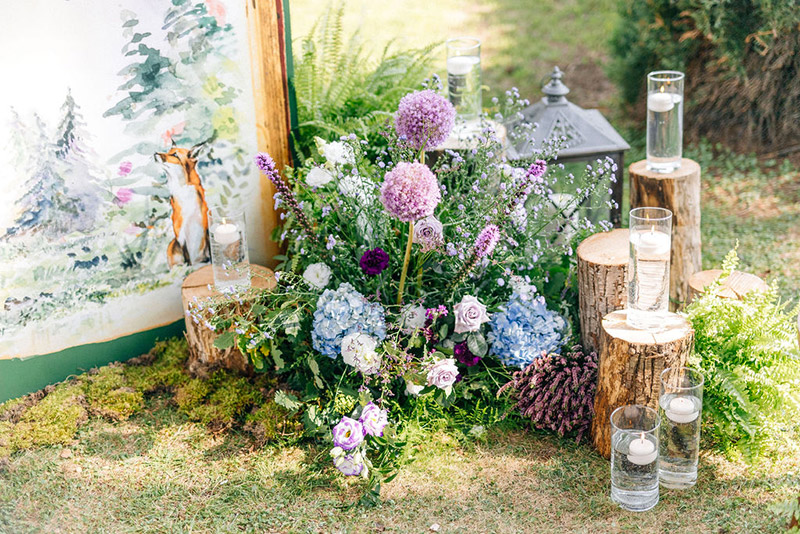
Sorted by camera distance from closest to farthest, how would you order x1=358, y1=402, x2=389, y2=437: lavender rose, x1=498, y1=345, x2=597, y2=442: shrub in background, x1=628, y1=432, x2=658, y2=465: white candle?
x1=628, y1=432, x2=658, y2=465: white candle → x1=358, y1=402, x2=389, y2=437: lavender rose → x1=498, y1=345, x2=597, y2=442: shrub in background

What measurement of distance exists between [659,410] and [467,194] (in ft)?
4.22

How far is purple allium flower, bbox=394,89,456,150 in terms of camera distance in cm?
323

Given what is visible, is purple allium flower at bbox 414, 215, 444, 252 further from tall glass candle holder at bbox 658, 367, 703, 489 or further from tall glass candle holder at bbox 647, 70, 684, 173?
tall glass candle holder at bbox 647, 70, 684, 173

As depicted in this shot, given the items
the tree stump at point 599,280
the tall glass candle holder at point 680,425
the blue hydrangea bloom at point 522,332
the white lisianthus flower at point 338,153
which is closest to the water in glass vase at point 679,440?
the tall glass candle holder at point 680,425

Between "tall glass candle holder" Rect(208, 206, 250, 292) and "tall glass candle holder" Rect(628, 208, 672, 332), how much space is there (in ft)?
5.61

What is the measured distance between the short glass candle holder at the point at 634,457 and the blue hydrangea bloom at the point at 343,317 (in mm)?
1027

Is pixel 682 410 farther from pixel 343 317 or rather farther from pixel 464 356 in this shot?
pixel 343 317

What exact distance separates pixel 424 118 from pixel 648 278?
3.47ft

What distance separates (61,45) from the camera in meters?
3.62

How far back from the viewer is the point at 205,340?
3.94 m

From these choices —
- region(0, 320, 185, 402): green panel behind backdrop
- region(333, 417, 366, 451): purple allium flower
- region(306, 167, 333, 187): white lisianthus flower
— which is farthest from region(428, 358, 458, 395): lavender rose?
region(0, 320, 185, 402): green panel behind backdrop

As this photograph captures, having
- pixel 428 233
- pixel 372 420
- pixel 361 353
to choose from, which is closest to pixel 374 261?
pixel 428 233

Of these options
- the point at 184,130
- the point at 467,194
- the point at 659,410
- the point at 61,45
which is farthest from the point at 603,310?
the point at 61,45

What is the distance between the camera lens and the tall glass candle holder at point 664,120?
395 centimetres
